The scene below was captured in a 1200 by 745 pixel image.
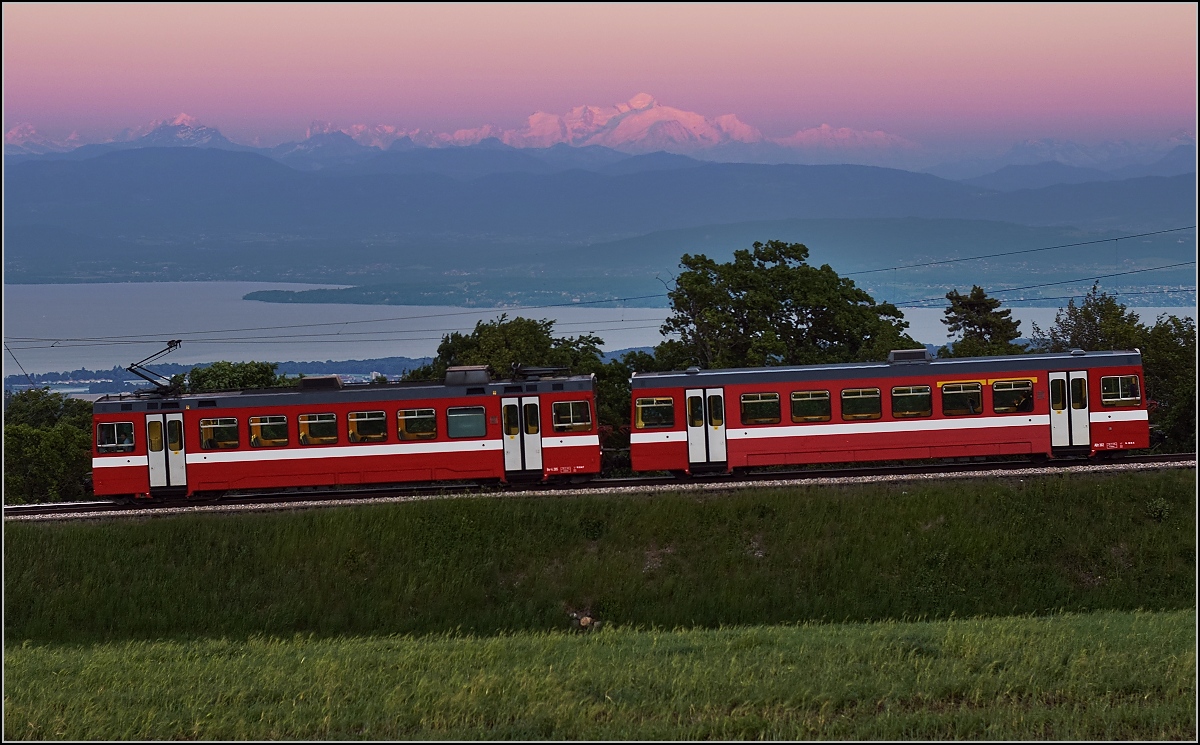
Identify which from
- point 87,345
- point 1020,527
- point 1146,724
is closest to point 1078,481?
point 1020,527

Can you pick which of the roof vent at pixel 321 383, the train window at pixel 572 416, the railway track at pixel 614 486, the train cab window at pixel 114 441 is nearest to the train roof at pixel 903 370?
the train window at pixel 572 416

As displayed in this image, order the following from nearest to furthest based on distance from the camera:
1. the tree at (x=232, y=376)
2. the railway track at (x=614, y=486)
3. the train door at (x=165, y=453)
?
the railway track at (x=614, y=486), the train door at (x=165, y=453), the tree at (x=232, y=376)

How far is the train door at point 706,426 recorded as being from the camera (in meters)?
27.0

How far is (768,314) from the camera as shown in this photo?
41.9m

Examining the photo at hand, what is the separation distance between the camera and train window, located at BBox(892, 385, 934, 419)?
27.0 metres

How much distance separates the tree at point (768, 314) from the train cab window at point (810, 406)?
13057mm

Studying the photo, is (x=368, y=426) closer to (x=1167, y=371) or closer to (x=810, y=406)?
(x=810, y=406)

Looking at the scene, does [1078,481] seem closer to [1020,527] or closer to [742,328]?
[1020,527]

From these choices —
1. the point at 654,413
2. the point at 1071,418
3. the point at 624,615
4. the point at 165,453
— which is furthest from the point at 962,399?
the point at 165,453

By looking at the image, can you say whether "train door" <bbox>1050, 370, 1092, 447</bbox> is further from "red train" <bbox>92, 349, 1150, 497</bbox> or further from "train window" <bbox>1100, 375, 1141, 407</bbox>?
"train window" <bbox>1100, 375, 1141, 407</bbox>

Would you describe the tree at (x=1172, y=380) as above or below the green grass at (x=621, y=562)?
above

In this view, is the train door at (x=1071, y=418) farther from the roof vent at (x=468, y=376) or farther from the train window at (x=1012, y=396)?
the roof vent at (x=468, y=376)

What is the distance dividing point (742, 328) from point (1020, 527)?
61.4ft

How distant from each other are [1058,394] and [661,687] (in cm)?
1538
